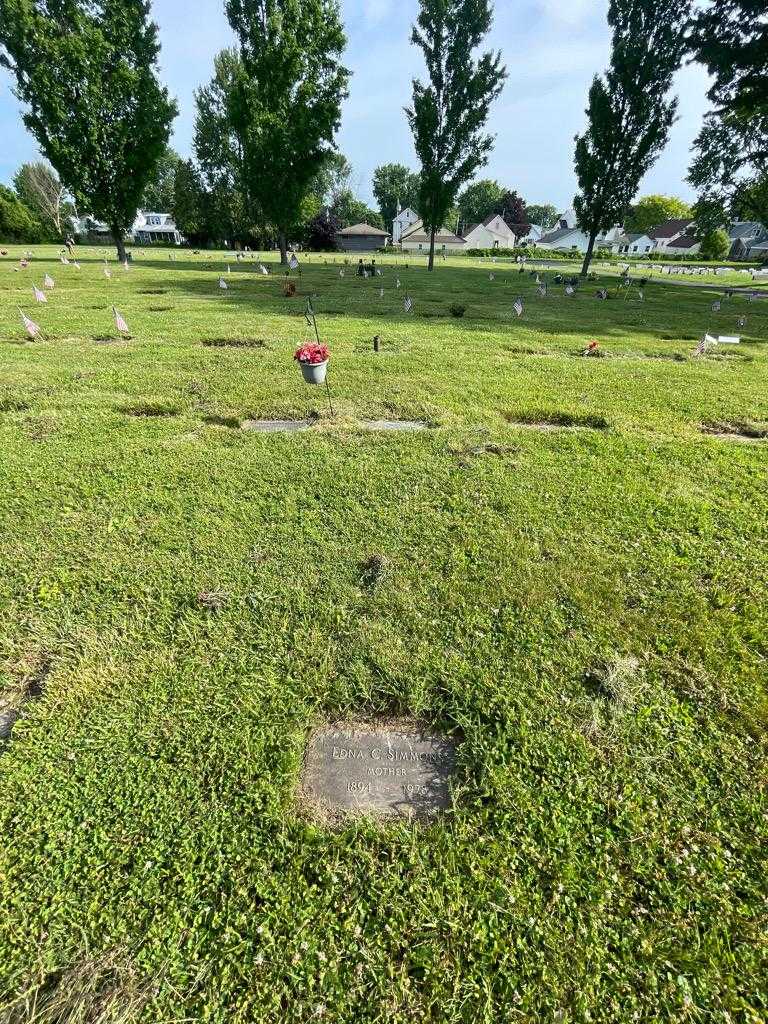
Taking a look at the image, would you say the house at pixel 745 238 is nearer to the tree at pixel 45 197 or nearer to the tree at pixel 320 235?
the tree at pixel 320 235

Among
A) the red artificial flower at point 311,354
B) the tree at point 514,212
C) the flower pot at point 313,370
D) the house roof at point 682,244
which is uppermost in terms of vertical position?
the tree at point 514,212

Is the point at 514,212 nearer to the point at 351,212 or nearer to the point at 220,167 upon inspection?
the point at 351,212

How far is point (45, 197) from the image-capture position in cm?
4969

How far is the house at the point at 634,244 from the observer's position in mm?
80188

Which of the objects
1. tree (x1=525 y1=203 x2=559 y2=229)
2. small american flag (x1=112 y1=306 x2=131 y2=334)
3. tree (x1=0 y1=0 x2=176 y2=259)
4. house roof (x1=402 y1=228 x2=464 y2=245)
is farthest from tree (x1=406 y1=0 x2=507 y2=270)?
tree (x1=525 y1=203 x2=559 y2=229)

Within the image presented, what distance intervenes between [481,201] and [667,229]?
34.5 meters

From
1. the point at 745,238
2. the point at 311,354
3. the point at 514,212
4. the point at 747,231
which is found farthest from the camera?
the point at 514,212

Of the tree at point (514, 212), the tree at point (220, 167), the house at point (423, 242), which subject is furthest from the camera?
the tree at point (514, 212)

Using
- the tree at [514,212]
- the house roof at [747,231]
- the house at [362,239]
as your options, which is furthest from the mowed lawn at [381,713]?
the tree at [514,212]

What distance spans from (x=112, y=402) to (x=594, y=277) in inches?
1215

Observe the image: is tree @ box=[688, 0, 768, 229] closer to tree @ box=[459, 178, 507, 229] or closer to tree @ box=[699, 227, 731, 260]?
tree @ box=[699, 227, 731, 260]

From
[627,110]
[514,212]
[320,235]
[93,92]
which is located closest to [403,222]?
[514,212]

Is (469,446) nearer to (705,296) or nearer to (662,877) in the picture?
(662,877)

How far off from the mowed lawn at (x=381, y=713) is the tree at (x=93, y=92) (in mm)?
23073
